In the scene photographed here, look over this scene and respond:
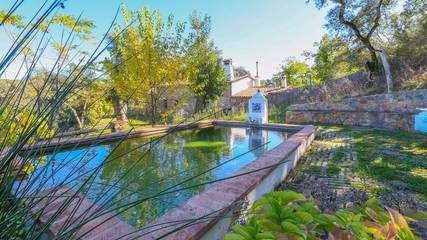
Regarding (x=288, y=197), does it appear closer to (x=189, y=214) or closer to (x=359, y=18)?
(x=189, y=214)

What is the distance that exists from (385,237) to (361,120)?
866 cm

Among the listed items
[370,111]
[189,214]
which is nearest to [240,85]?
[370,111]

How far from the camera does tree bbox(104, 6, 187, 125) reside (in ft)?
24.9

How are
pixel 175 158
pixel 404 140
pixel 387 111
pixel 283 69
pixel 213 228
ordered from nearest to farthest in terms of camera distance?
pixel 213 228
pixel 175 158
pixel 404 140
pixel 387 111
pixel 283 69

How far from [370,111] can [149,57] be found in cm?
833

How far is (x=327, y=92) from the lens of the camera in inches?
438

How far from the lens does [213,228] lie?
170 centimetres

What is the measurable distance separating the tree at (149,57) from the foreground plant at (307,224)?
722 cm

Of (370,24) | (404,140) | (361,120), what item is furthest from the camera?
(370,24)

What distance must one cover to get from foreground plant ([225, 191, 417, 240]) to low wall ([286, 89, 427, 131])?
7736mm

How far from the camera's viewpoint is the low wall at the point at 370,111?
684 centimetres

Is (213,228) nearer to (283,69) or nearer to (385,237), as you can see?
(385,237)

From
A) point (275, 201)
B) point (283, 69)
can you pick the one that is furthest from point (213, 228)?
point (283, 69)

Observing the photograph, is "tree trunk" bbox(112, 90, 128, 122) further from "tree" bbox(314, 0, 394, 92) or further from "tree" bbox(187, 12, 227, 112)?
"tree" bbox(314, 0, 394, 92)
